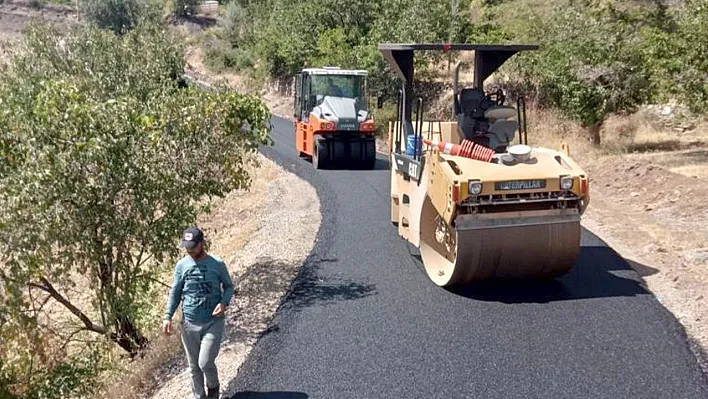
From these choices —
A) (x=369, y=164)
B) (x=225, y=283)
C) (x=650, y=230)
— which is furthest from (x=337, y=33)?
(x=225, y=283)

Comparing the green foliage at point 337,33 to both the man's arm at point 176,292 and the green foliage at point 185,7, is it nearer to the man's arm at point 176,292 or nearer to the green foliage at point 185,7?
the green foliage at point 185,7

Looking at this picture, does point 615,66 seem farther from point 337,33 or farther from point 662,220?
point 337,33

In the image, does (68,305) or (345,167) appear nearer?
(68,305)

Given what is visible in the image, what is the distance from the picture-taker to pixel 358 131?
18.5 metres

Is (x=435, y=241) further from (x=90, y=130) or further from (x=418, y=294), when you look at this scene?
(x=90, y=130)

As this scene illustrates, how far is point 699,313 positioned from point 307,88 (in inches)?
537

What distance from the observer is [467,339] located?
22.9 feet

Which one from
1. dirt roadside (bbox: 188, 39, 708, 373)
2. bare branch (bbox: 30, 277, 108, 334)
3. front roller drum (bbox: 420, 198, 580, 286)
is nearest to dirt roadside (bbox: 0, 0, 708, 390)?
dirt roadside (bbox: 188, 39, 708, 373)

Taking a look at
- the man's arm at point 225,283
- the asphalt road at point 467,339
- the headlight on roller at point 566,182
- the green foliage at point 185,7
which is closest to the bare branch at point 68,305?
the asphalt road at point 467,339

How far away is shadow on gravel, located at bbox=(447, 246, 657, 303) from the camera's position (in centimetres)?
813

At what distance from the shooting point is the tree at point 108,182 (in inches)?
281

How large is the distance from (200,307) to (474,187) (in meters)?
3.24

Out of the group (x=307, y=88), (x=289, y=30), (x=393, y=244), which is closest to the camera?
(x=393, y=244)

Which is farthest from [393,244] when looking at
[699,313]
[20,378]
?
[20,378]
